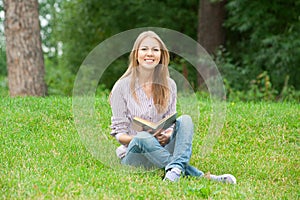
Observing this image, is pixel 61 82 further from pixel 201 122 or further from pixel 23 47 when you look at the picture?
pixel 201 122

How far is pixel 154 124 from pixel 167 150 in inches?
14.3

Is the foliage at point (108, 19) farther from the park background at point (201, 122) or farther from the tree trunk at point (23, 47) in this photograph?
the tree trunk at point (23, 47)

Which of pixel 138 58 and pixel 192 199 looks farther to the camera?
pixel 138 58

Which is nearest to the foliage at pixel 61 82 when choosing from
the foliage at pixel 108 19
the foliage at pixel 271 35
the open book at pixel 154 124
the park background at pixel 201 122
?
the park background at pixel 201 122

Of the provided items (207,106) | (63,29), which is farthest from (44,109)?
(63,29)

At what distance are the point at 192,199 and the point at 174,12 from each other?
38.9 ft

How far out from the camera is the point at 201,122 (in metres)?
6.98

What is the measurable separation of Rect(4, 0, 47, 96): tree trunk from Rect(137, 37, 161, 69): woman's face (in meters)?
4.58

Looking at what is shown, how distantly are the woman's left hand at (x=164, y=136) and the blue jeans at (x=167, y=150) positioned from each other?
0.12 ft

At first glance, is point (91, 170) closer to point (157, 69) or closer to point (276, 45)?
point (157, 69)

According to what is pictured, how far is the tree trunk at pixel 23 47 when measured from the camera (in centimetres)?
908

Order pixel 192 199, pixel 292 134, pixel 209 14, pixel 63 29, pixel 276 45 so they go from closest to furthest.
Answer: pixel 192 199
pixel 292 134
pixel 276 45
pixel 209 14
pixel 63 29

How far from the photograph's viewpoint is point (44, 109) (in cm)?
A: 729

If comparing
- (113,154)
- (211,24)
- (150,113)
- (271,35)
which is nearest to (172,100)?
(150,113)
